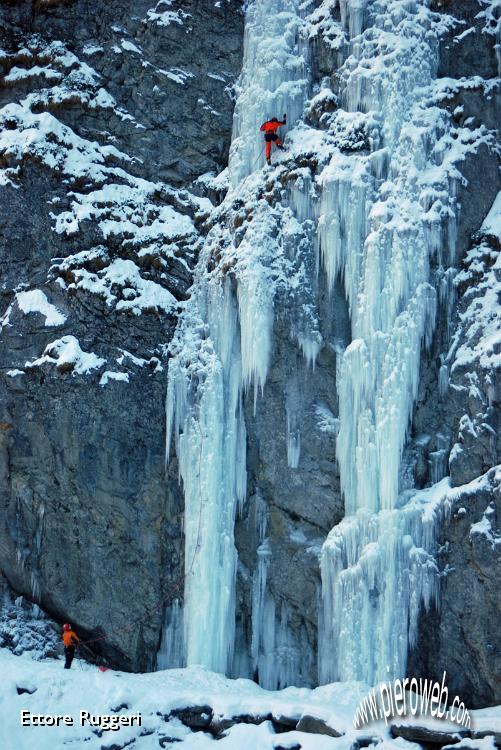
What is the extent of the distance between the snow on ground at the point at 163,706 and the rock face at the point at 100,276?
1.76 meters

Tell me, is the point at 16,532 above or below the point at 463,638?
above

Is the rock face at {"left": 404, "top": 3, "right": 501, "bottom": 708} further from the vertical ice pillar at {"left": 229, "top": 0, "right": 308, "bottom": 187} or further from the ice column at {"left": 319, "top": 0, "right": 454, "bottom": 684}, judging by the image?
the vertical ice pillar at {"left": 229, "top": 0, "right": 308, "bottom": 187}

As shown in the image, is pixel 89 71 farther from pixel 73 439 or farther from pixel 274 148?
pixel 73 439

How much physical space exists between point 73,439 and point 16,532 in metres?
1.96

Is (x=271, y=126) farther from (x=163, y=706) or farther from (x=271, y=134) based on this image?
(x=163, y=706)

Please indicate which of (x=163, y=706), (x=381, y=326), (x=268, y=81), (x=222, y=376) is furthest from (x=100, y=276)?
(x=163, y=706)

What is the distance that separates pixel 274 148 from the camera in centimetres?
1681

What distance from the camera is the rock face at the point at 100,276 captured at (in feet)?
53.4

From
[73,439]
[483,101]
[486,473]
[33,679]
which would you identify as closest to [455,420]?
[486,473]

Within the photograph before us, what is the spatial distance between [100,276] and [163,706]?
773 cm

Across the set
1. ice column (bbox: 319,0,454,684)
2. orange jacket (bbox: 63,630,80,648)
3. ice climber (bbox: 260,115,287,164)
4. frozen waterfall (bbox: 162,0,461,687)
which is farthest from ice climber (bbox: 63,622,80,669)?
ice climber (bbox: 260,115,287,164)

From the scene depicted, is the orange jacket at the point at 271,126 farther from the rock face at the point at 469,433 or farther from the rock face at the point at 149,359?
the rock face at the point at 469,433

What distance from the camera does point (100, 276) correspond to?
17062 millimetres

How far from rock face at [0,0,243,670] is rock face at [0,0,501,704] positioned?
0.12 ft
